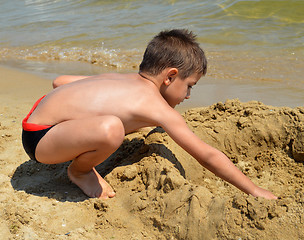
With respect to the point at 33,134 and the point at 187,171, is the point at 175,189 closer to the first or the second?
the point at 187,171

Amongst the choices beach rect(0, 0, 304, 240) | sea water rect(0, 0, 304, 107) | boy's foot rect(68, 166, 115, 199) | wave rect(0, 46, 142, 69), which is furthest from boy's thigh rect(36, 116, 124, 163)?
wave rect(0, 46, 142, 69)

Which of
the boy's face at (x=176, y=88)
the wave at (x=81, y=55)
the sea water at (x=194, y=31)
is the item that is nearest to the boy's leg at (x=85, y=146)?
the boy's face at (x=176, y=88)

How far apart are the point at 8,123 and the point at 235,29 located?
15.7 ft

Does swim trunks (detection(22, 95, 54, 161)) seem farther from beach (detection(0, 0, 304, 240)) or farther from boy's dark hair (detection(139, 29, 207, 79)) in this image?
boy's dark hair (detection(139, 29, 207, 79))

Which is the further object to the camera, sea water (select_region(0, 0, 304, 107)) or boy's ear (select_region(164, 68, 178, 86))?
sea water (select_region(0, 0, 304, 107))

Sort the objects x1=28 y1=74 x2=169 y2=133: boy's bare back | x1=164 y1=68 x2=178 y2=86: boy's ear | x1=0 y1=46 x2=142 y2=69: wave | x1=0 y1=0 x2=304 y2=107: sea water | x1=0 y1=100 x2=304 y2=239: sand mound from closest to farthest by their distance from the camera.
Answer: x1=0 y1=100 x2=304 y2=239: sand mound, x1=28 y1=74 x2=169 y2=133: boy's bare back, x1=164 y1=68 x2=178 y2=86: boy's ear, x1=0 y1=0 x2=304 y2=107: sea water, x1=0 y1=46 x2=142 y2=69: wave

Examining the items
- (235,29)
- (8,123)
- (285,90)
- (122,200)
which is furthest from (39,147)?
(235,29)

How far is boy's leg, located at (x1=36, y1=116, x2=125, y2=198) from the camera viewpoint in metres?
2.17

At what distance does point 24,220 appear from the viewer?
83.6 inches

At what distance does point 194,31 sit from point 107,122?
17.6ft

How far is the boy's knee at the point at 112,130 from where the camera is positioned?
7.06 feet

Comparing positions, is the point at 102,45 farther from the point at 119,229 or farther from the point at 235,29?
Result: the point at 119,229

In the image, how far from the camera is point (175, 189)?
2131mm

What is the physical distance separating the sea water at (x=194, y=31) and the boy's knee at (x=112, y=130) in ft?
6.39
